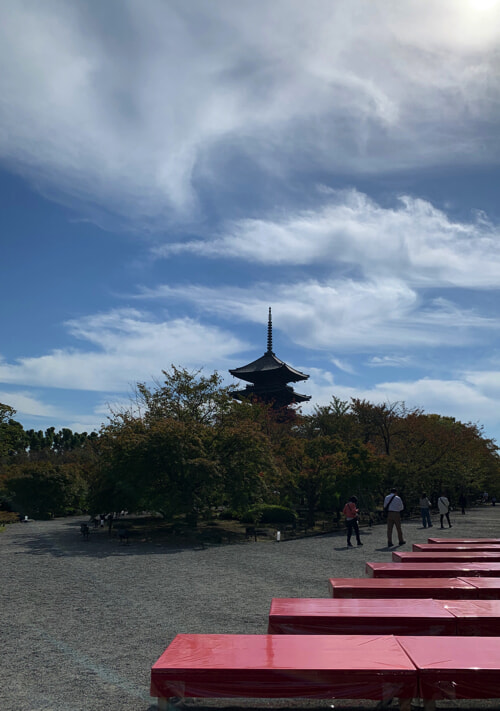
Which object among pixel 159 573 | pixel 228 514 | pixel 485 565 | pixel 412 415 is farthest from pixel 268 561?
pixel 412 415

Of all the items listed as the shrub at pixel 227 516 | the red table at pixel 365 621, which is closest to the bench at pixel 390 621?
the red table at pixel 365 621

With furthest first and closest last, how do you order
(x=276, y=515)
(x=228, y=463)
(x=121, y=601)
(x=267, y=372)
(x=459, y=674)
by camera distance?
1. (x=267, y=372)
2. (x=276, y=515)
3. (x=228, y=463)
4. (x=121, y=601)
5. (x=459, y=674)

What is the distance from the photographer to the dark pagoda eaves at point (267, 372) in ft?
158

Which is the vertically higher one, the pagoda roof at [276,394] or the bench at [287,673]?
the pagoda roof at [276,394]

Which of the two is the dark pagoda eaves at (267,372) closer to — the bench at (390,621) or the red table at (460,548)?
the red table at (460,548)

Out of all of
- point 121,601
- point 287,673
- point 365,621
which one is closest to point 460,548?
point 365,621

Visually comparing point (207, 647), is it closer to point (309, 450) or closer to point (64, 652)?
point (64, 652)

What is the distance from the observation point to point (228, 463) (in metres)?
18.0

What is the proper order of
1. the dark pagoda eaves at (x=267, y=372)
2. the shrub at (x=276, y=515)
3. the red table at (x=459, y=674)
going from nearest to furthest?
1. the red table at (x=459, y=674)
2. the shrub at (x=276, y=515)
3. the dark pagoda eaves at (x=267, y=372)

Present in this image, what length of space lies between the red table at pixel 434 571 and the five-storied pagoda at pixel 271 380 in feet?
129

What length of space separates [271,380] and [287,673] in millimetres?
45838

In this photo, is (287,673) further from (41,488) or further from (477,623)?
(41,488)

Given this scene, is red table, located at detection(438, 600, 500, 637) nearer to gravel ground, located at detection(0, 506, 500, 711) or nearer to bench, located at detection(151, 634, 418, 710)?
bench, located at detection(151, 634, 418, 710)

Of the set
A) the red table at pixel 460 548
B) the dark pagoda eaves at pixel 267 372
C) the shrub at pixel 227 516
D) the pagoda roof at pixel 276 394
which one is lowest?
the shrub at pixel 227 516
